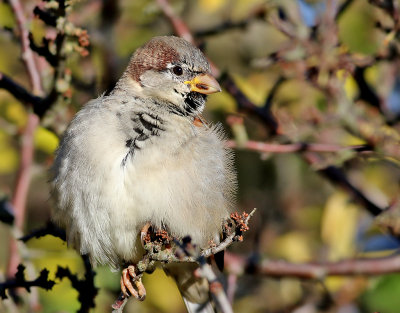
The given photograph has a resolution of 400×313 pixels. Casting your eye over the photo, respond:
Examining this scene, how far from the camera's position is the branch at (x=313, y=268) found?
419 centimetres

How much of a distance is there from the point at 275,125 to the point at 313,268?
905mm

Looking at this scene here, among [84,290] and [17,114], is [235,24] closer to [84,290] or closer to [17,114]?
[17,114]

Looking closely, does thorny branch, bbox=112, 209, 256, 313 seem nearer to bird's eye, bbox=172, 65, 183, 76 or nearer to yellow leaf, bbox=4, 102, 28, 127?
bird's eye, bbox=172, 65, 183, 76

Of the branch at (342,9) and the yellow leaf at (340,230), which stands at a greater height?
the branch at (342,9)

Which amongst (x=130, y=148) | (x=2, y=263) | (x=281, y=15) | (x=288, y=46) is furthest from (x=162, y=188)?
(x=2, y=263)

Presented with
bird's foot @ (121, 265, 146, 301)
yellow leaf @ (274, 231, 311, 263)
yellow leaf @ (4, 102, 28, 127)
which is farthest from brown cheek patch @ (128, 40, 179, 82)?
yellow leaf @ (274, 231, 311, 263)

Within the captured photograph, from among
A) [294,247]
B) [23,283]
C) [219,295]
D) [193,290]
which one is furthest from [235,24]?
[219,295]

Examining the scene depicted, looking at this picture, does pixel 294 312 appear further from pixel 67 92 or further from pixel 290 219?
pixel 67 92

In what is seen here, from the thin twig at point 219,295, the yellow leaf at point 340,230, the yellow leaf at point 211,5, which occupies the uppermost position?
the thin twig at point 219,295

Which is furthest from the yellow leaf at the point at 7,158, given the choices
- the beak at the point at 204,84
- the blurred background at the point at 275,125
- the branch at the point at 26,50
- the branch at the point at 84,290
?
the branch at the point at 84,290

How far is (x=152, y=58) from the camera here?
4.12m

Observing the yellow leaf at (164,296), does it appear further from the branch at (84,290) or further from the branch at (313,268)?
the branch at (84,290)

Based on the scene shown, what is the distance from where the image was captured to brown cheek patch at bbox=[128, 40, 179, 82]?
13.3 feet

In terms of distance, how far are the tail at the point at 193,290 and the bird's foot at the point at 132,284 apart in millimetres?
637
